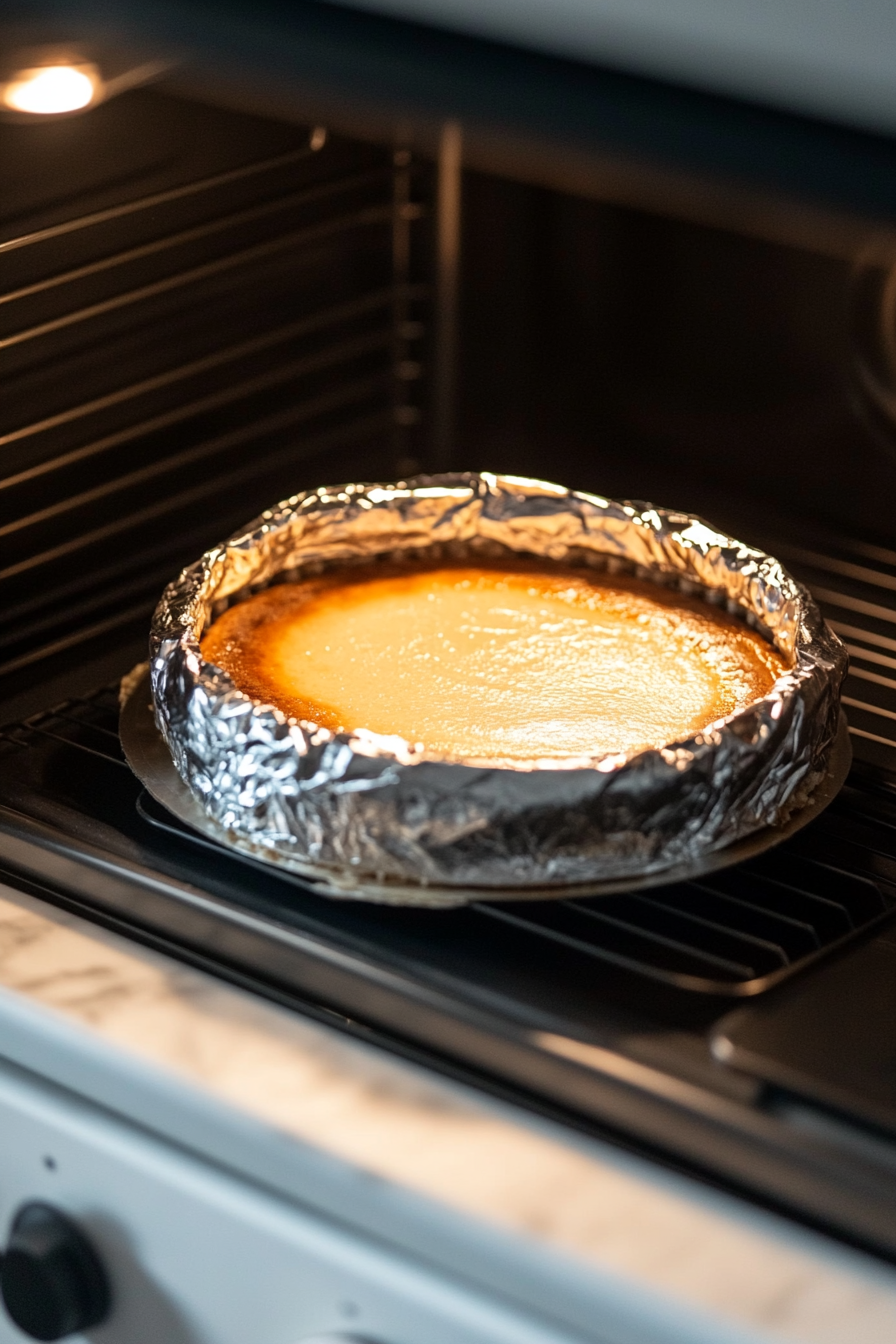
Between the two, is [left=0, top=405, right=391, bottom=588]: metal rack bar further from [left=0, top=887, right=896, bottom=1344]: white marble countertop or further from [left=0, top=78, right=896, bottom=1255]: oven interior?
[left=0, top=887, right=896, bottom=1344]: white marble countertop

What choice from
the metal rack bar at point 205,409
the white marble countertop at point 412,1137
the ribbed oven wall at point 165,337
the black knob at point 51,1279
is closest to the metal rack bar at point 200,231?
the ribbed oven wall at point 165,337

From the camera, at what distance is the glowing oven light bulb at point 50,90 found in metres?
0.91

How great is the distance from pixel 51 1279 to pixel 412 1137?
174 millimetres

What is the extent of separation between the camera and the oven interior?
2.29 ft

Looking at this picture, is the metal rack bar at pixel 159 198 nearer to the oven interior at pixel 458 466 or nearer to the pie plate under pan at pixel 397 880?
the oven interior at pixel 458 466

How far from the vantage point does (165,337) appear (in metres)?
1.07

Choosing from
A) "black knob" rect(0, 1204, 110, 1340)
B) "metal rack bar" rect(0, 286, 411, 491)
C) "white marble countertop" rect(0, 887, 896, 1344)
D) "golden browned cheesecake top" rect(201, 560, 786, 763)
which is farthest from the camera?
"metal rack bar" rect(0, 286, 411, 491)

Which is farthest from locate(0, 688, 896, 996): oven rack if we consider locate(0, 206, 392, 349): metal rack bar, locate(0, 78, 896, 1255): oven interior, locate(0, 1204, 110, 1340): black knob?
locate(0, 206, 392, 349): metal rack bar

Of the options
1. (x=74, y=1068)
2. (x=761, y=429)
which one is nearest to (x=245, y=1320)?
(x=74, y=1068)

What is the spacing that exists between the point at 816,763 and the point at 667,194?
1.01 feet

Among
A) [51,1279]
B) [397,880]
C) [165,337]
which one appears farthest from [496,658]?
[51,1279]

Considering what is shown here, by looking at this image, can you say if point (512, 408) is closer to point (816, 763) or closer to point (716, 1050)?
point (816, 763)

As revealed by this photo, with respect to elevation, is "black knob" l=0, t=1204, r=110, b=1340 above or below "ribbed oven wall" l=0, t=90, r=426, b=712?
below

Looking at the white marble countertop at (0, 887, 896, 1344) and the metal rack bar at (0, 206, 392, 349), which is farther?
the metal rack bar at (0, 206, 392, 349)
